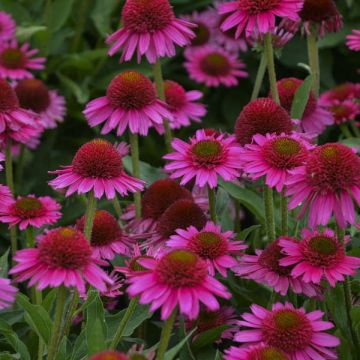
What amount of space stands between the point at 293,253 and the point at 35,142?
152 cm

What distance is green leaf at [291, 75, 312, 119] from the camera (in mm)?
2070

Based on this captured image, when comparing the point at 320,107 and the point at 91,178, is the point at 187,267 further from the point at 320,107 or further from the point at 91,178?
the point at 320,107

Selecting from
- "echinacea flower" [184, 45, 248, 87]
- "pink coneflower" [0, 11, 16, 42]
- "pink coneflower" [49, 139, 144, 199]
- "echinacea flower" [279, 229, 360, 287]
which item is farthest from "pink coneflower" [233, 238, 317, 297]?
"pink coneflower" [0, 11, 16, 42]

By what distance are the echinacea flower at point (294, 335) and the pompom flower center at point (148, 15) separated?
33.7 inches

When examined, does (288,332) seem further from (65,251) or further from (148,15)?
(148,15)

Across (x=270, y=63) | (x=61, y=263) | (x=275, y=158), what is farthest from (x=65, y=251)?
(x=270, y=63)

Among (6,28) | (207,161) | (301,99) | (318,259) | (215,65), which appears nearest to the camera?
(318,259)

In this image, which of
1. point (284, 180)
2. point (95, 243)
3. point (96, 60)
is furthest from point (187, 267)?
point (96, 60)

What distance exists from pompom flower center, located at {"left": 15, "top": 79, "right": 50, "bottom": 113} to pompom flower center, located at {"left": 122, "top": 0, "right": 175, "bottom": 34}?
33.1 inches

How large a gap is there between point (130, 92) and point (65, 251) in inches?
29.6

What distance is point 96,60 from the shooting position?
137 inches

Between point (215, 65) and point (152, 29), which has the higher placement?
point (152, 29)

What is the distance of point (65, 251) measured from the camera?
137 cm

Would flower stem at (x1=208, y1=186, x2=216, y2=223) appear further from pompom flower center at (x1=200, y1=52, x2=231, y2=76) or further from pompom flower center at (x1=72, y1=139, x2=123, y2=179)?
pompom flower center at (x1=200, y1=52, x2=231, y2=76)
